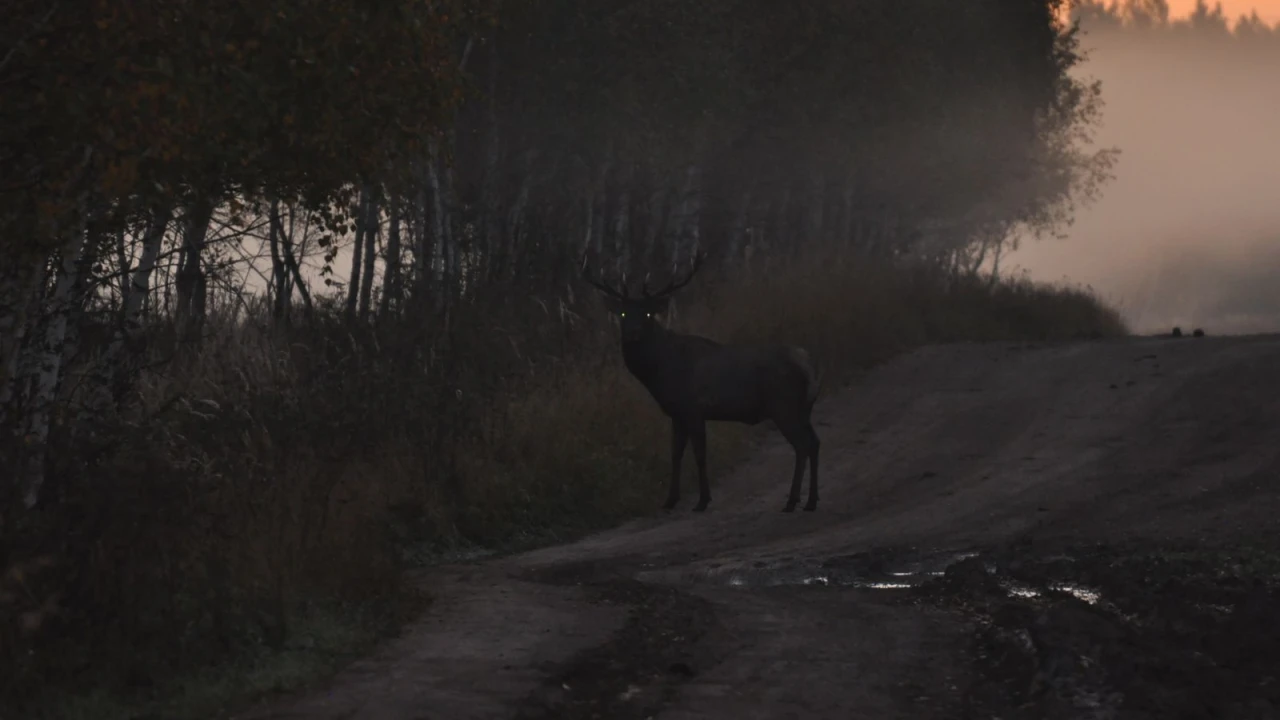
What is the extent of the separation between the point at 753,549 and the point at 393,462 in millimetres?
3542

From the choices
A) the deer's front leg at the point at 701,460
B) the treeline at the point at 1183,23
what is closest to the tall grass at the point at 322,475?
the deer's front leg at the point at 701,460

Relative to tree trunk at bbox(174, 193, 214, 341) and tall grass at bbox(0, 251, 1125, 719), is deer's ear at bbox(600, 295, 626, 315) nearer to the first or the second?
tall grass at bbox(0, 251, 1125, 719)

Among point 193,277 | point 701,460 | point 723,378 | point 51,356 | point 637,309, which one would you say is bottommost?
point 701,460

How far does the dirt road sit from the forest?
1.00 metres

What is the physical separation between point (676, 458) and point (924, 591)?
19.7ft

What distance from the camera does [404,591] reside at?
1139cm

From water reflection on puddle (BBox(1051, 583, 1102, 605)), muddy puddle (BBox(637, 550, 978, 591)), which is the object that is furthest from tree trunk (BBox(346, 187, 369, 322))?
water reflection on puddle (BBox(1051, 583, 1102, 605))

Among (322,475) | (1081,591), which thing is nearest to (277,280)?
(322,475)

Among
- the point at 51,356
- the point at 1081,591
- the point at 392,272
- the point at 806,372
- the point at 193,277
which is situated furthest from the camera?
the point at 392,272

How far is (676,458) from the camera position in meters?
17.5

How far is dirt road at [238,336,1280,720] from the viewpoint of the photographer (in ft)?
27.2

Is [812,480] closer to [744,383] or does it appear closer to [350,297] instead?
[744,383]

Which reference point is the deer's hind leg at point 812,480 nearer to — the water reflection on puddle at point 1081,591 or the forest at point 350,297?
the forest at point 350,297

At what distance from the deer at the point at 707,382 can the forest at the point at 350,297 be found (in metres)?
0.85
